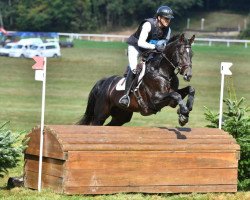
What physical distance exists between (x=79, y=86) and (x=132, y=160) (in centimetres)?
2388

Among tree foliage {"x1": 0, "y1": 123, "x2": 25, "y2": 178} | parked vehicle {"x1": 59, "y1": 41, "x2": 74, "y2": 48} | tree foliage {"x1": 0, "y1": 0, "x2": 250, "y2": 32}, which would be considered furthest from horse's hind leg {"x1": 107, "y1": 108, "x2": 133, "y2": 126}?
tree foliage {"x1": 0, "y1": 0, "x2": 250, "y2": 32}

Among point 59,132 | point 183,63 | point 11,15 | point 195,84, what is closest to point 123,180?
point 59,132

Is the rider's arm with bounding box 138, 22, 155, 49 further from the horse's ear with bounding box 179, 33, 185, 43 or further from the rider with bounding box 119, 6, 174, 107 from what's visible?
the horse's ear with bounding box 179, 33, 185, 43

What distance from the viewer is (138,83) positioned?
10461 millimetres

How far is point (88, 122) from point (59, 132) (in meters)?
2.87

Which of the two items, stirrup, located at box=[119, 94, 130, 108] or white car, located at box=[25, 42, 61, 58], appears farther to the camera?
white car, located at box=[25, 42, 61, 58]

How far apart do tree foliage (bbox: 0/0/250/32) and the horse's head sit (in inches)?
2944

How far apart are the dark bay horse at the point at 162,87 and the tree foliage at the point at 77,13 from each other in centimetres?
7373

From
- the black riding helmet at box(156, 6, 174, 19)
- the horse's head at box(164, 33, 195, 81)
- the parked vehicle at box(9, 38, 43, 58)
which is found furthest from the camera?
the parked vehicle at box(9, 38, 43, 58)

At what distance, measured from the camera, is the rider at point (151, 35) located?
10.3m

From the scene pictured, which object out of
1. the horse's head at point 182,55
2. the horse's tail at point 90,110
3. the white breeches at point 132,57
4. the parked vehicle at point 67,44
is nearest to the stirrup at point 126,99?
the white breeches at point 132,57

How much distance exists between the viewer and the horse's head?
31.8 feet

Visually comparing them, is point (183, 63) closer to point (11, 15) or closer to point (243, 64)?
point (243, 64)

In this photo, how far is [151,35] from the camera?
1041 cm
